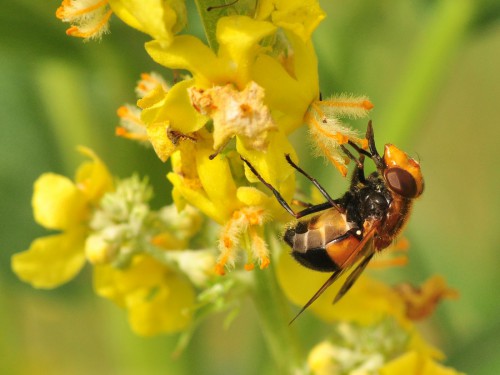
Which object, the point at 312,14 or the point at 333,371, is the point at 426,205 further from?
the point at 312,14

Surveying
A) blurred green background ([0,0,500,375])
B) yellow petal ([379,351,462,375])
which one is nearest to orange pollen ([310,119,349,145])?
yellow petal ([379,351,462,375])

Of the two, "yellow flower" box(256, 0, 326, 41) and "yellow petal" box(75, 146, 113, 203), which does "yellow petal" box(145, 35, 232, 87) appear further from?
"yellow petal" box(75, 146, 113, 203)

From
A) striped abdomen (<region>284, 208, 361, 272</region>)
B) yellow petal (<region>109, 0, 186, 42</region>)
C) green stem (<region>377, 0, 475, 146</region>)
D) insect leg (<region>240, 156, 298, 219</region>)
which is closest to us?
yellow petal (<region>109, 0, 186, 42</region>)

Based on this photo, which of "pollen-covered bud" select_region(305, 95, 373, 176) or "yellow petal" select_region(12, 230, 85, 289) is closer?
"pollen-covered bud" select_region(305, 95, 373, 176)

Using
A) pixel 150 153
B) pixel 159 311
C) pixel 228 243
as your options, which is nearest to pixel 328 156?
pixel 228 243

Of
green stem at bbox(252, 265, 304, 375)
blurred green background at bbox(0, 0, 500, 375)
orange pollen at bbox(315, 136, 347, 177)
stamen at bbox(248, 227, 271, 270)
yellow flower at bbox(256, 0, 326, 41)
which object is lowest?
blurred green background at bbox(0, 0, 500, 375)

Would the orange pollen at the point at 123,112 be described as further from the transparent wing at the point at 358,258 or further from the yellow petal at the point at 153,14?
the transparent wing at the point at 358,258

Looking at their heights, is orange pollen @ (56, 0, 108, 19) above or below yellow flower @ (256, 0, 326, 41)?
below
